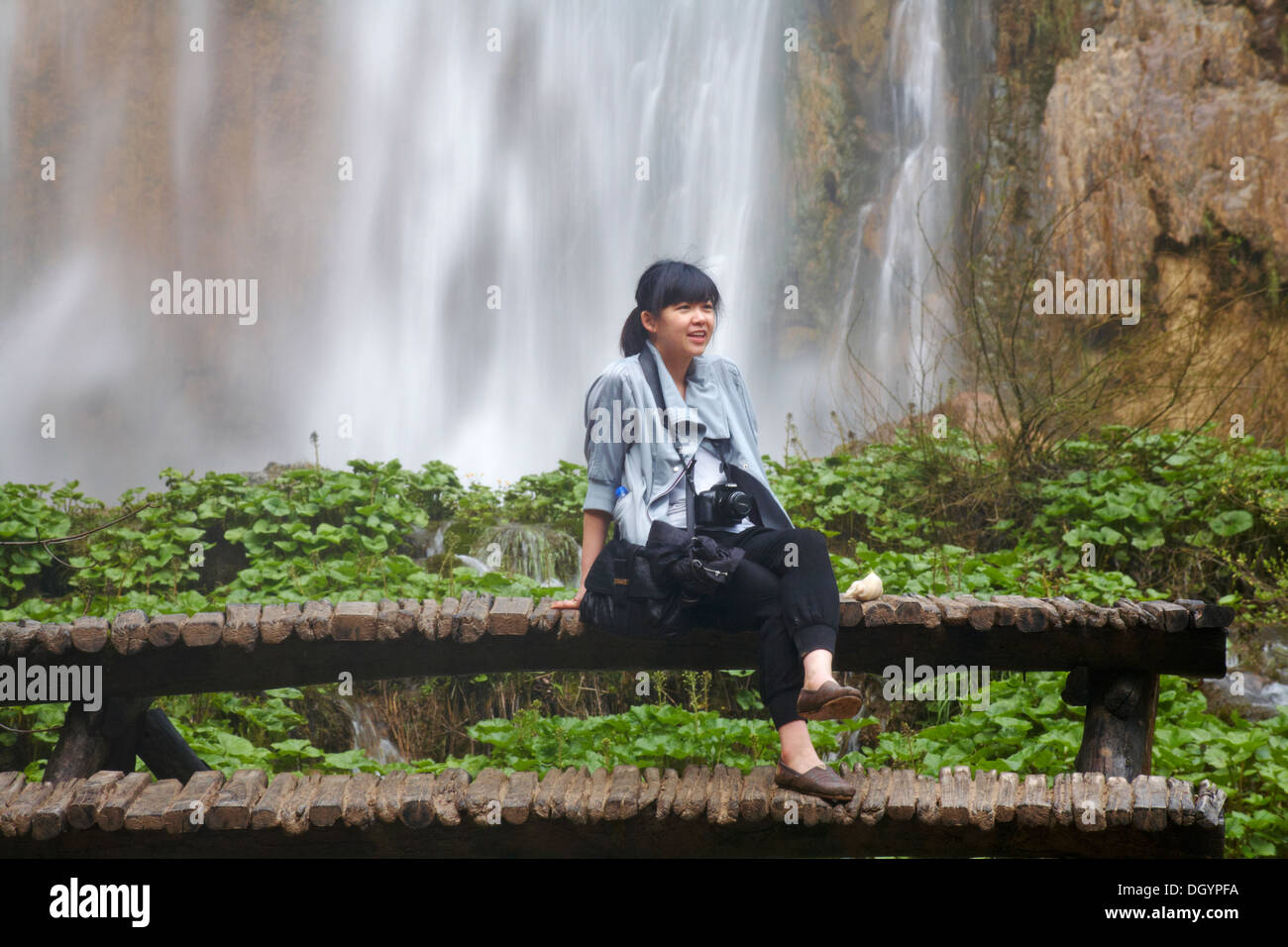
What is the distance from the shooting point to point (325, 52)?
14.7 metres

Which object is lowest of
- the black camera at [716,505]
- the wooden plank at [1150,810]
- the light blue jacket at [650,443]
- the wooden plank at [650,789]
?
the wooden plank at [1150,810]

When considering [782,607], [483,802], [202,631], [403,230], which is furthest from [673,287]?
[403,230]

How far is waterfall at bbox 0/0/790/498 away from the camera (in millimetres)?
12922

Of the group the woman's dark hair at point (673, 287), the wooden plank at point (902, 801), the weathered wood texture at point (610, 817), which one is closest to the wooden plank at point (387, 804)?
the weathered wood texture at point (610, 817)

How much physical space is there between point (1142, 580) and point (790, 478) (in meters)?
2.15

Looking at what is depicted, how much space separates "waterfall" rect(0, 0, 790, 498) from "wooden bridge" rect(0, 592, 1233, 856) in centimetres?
983

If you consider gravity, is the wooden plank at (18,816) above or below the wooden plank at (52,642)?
below

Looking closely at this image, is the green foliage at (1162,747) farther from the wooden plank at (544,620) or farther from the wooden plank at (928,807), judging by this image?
the wooden plank at (544,620)

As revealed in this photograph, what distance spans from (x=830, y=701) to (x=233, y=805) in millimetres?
1474

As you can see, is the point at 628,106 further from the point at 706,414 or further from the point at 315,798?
the point at 315,798

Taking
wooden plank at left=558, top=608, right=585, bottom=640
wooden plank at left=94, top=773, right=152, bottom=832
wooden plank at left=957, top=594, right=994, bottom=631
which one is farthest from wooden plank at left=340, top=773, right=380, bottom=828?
wooden plank at left=957, top=594, right=994, bottom=631

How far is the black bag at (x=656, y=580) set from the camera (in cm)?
272

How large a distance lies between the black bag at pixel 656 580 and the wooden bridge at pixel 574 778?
13cm

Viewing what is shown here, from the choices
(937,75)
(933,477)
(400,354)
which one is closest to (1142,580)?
(933,477)
